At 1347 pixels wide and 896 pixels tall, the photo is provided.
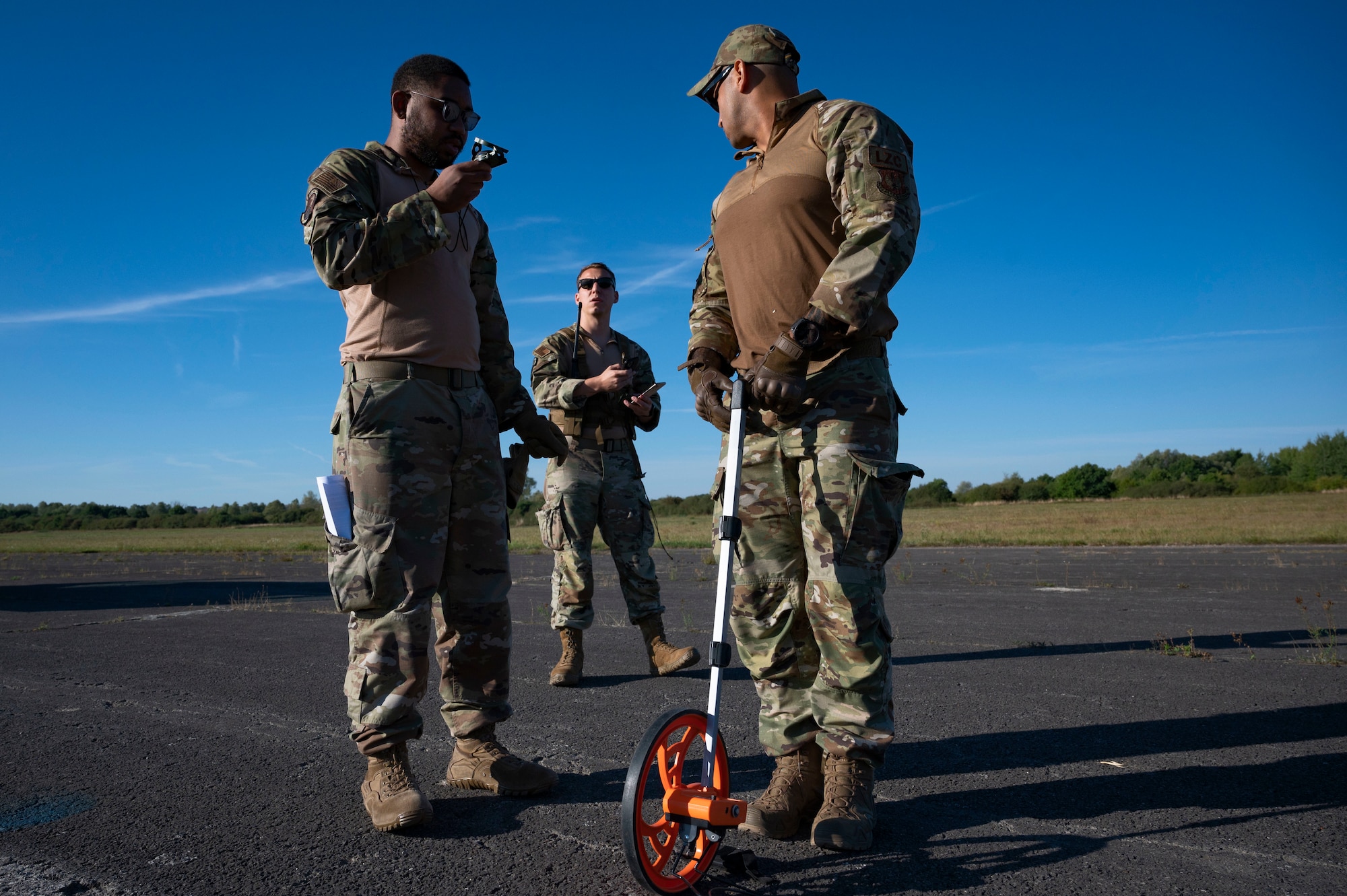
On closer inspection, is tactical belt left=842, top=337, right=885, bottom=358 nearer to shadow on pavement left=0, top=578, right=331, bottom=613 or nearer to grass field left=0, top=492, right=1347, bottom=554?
shadow on pavement left=0, top=578, right=331, bottom=613

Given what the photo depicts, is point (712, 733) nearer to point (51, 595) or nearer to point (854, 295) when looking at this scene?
point (854, 295)

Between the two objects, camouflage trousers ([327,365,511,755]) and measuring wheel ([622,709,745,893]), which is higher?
camouflage trousers ([327,365,511,755])

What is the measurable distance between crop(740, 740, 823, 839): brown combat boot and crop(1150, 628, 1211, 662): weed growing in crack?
422cm

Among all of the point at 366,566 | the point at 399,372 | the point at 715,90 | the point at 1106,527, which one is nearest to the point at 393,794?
the point at 366,566

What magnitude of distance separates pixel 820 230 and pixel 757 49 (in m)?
0.76

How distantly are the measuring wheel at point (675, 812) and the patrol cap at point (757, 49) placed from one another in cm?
234

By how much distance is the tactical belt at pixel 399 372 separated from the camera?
3045 mm

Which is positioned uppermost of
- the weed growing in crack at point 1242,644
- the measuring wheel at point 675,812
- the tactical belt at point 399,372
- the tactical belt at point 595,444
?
the tactical belt at point 399,372

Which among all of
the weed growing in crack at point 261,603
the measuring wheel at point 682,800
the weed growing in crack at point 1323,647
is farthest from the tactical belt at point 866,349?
the weed growing in crack at point 261,603

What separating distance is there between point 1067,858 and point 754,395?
166 cm

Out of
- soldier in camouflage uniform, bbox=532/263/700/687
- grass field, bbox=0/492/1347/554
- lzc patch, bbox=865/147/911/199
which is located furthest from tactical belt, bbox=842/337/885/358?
grass field, bbox=0/492/1347/554

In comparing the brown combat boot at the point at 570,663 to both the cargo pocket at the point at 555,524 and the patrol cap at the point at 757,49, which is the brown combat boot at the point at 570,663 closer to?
the cargo pocket at the point at 555,524

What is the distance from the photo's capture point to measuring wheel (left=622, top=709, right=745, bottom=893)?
205cm

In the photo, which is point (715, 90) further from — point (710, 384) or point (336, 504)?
point (336, 504)
